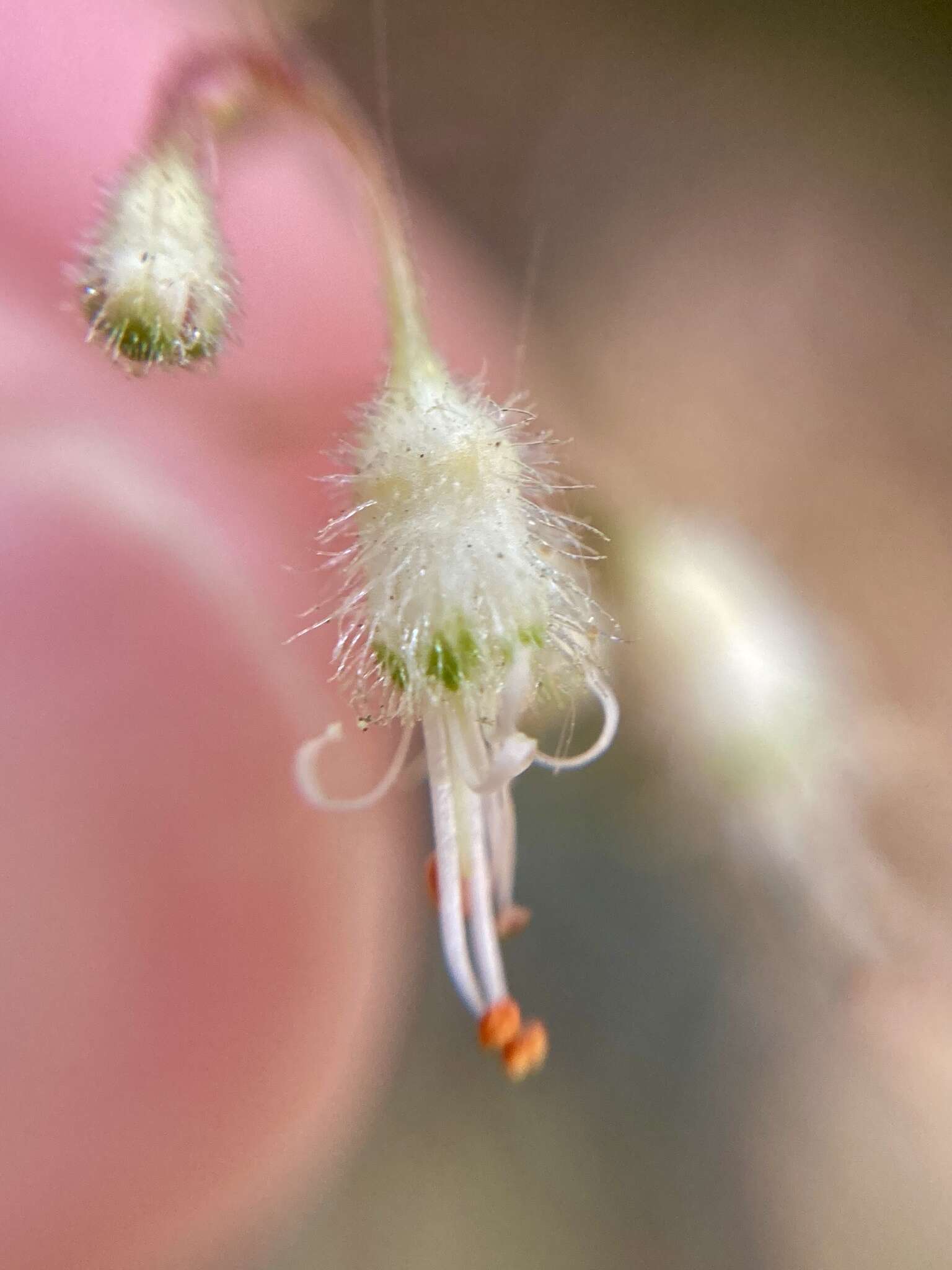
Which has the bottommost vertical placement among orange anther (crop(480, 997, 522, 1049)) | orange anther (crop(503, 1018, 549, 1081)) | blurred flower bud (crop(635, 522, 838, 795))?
orange anther (crop(503, 1018, 549, 1081))

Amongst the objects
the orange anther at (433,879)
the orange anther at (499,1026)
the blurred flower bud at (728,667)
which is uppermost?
the blurred flower bud at (728,667)

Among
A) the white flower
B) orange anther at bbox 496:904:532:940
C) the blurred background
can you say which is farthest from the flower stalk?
the blurred background

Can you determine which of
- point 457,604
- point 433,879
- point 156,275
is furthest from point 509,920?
point 156,275

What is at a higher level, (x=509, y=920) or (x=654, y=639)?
(x=654, y=639)

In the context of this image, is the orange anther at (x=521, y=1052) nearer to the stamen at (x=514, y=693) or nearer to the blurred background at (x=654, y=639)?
the stamen at (x=514, y=693)

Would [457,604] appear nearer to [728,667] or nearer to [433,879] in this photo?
[433,879]

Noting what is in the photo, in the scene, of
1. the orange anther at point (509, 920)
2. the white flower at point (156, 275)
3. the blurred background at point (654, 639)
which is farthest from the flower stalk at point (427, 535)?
the blurred background at point (654, 639)

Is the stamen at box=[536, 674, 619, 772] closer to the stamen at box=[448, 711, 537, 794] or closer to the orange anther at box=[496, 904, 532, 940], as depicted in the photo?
the stamen at box=[448, 711, 537, 794]
